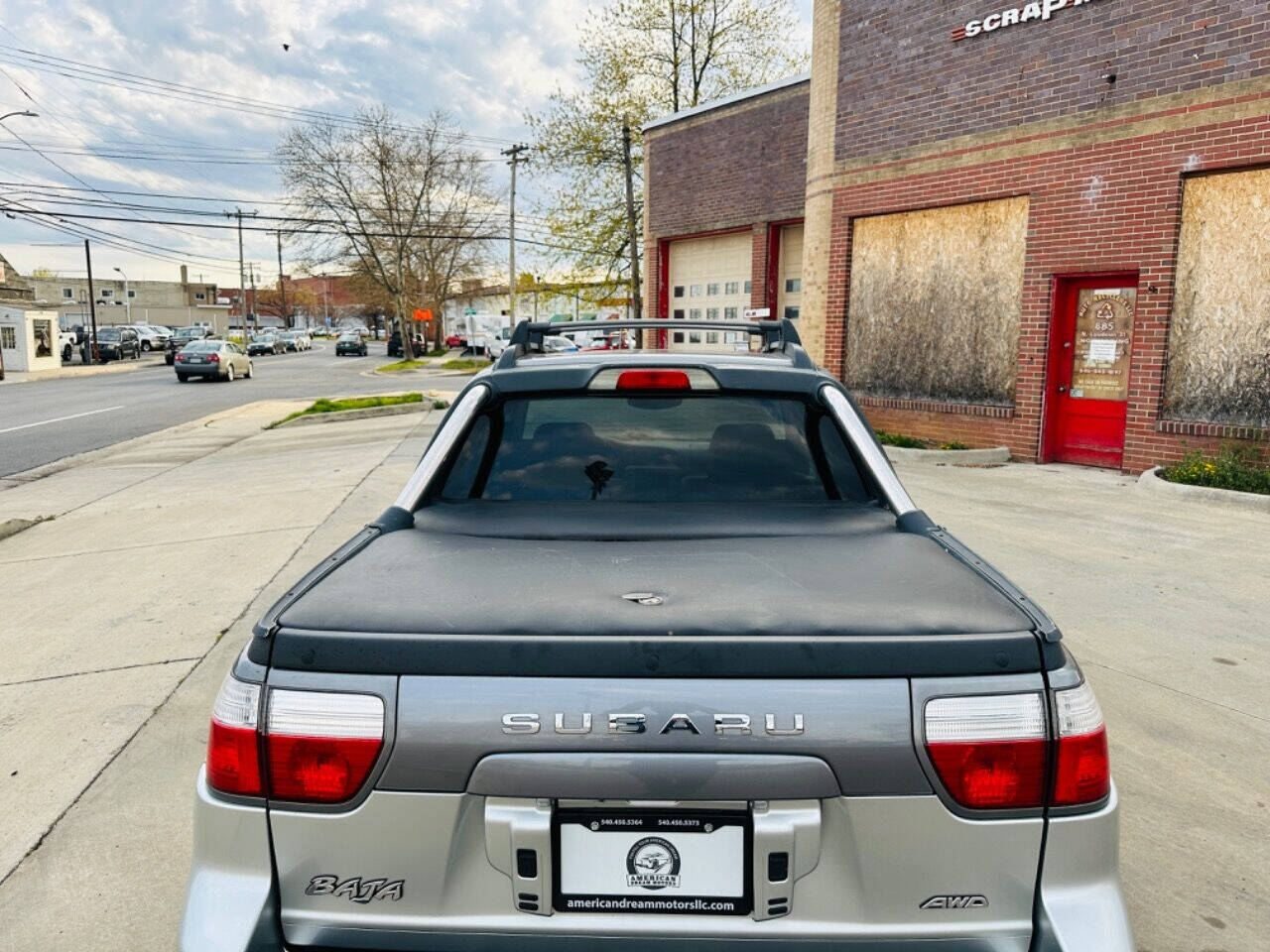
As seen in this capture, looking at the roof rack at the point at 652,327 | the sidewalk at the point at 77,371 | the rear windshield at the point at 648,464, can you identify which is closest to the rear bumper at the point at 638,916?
the rear windshield at the point at 648,464

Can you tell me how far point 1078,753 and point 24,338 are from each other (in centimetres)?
4809

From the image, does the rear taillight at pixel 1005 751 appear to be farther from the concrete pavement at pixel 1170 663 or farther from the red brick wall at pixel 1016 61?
the red brick wall at pixel 1016 61

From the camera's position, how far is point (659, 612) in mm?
1876

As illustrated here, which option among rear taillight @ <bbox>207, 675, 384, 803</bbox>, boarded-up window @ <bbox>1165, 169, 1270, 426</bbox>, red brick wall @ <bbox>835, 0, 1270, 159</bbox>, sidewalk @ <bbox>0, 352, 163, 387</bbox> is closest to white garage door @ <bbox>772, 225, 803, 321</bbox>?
red brick wall @ <bbox>835, 0, 1270, 159</bbox>

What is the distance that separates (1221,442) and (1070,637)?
6.82 m

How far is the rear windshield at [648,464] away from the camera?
3174 mm

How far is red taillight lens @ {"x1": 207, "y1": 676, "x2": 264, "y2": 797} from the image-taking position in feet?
5.87

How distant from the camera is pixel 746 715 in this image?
1.69 metres

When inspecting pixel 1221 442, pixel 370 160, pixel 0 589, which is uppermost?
pixel 370 160

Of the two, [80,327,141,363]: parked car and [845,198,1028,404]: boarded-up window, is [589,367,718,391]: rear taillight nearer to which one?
[845,198,1028,404]: boarded-up window

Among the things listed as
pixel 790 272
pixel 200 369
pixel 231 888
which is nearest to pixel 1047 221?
pixel 790 272

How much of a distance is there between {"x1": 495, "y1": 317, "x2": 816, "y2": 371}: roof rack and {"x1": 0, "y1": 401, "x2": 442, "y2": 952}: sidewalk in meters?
2.10

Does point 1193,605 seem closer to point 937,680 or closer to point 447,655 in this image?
point 937,680

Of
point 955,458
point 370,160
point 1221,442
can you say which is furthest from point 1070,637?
point 370,160
